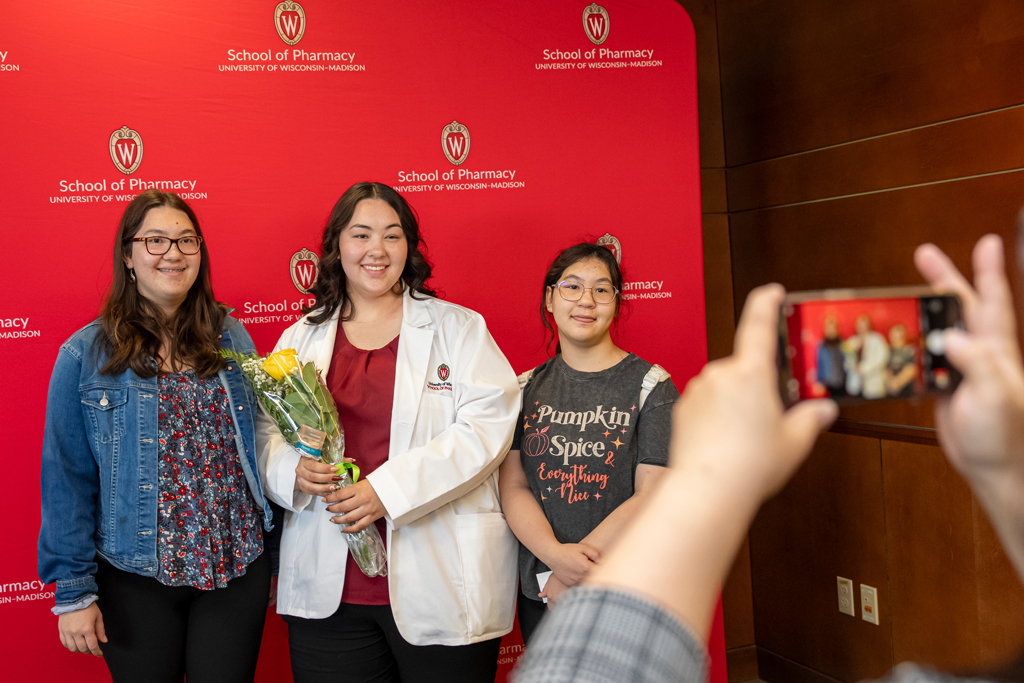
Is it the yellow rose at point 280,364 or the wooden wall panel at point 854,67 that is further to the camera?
the wooden wall panel at point 854,67

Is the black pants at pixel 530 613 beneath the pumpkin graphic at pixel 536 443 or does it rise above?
beneath

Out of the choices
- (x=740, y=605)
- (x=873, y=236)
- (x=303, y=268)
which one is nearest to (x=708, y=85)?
(x=873, y=236)

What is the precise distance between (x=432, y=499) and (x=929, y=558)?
2.00m

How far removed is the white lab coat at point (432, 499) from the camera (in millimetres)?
2012

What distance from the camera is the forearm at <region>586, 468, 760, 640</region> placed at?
465 millimetres

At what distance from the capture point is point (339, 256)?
7.36 feet

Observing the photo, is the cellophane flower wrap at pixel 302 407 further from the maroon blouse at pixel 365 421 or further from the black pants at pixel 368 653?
the black pants at pixel 368 653

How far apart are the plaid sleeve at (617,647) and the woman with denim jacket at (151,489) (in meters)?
1.74

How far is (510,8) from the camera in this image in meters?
2.95

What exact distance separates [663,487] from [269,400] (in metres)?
1.62

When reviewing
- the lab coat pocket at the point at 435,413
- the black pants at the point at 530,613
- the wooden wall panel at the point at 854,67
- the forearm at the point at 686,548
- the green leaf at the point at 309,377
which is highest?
the wooden wall panel at the point at 854,67

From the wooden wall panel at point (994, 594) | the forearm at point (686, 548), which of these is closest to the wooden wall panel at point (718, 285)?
the wooden wall panel at point (994, 594)

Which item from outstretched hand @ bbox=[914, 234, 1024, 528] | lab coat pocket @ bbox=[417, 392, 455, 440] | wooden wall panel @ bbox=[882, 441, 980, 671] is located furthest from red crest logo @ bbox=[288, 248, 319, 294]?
outstretched hand @ bbox=[914, 234, 1024, 528]

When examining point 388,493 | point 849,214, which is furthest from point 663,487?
point 849,214
